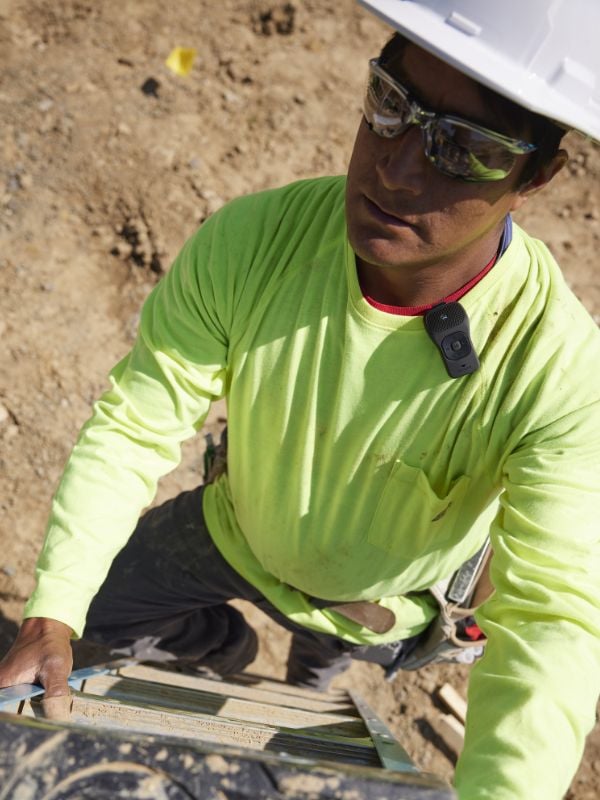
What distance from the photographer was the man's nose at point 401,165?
182 centimetres

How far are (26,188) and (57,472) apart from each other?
185 centimetres

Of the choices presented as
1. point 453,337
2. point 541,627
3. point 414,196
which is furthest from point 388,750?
point 414,196

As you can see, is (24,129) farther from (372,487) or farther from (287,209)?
(372,487)

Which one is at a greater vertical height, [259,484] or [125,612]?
[259,484]

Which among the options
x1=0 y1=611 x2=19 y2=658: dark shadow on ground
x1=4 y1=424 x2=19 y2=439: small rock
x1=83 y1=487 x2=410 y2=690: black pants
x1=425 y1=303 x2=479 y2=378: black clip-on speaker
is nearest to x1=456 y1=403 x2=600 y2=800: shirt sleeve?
x1=425 y1=303 x2=479 y2=378: black clip-on speaker

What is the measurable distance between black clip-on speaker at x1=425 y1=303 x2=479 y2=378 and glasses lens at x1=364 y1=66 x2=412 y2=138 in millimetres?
431

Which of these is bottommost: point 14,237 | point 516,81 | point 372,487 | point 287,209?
point 14,237

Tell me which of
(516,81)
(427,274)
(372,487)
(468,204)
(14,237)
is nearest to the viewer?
(516,81)

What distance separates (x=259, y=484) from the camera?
→ 233cm

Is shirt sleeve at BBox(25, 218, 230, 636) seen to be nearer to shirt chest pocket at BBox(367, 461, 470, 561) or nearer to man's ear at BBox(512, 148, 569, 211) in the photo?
shirt chest pocket at BBox(367, 461, 470, 561)

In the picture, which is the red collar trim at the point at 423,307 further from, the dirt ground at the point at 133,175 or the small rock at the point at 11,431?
the small rock at the point at 11,431

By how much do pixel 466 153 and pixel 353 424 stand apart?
0.71 m

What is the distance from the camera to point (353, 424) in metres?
2.10

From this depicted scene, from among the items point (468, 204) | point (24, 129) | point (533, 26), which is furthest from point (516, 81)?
point (24, 129)
